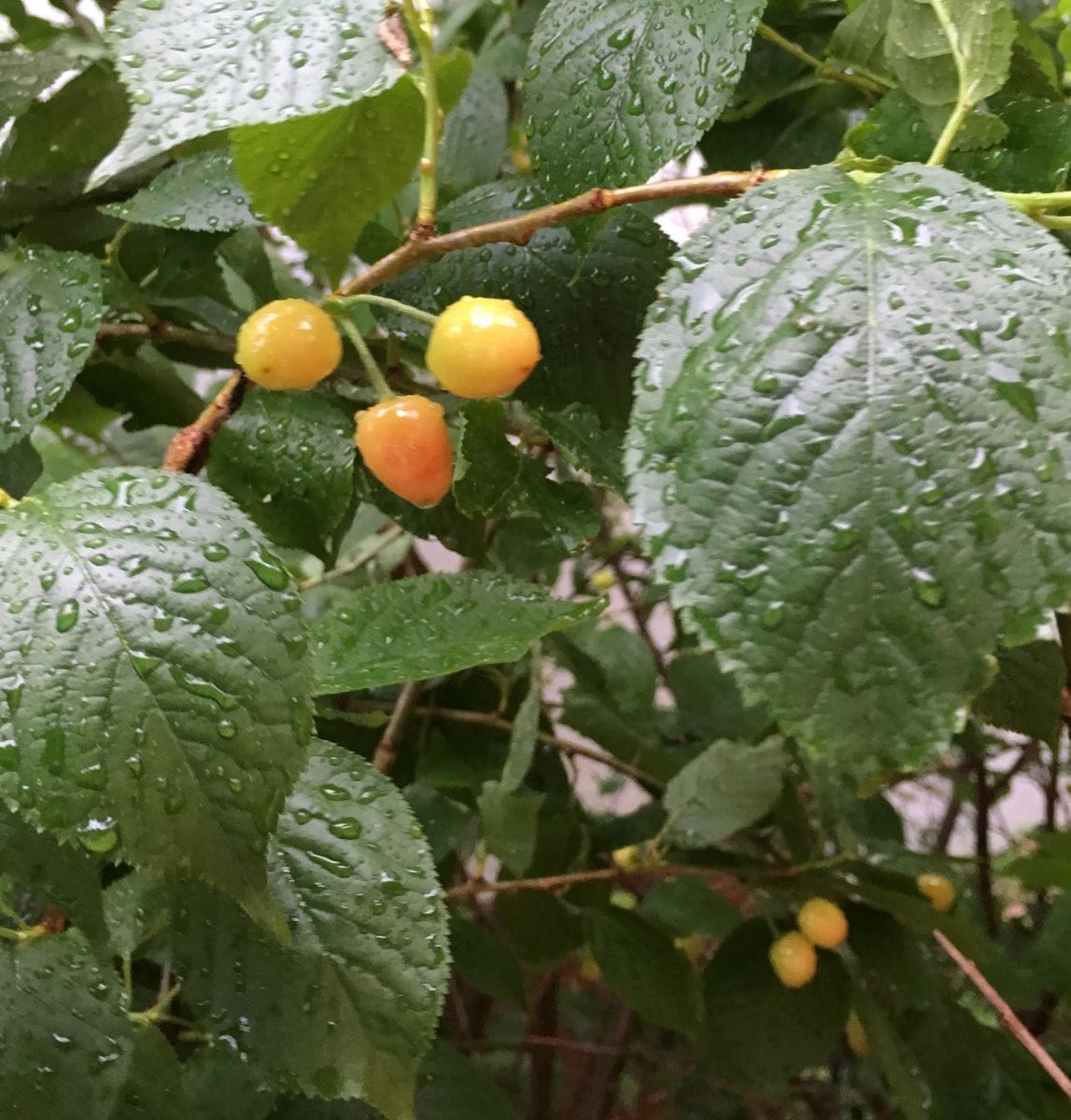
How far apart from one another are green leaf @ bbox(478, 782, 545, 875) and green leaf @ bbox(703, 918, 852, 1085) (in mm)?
209

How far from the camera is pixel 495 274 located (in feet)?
1.33

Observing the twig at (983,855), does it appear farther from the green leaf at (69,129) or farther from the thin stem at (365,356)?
the green leaf at (69,129)

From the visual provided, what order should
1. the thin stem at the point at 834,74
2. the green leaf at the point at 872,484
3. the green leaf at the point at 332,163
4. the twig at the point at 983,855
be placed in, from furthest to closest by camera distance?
the twig at the point at 983,855, the thin stem at the point at 834,74, the green leaf at the point at 332,163, the green leaf at the point at 872,484

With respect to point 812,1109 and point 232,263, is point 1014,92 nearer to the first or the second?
point 232,263

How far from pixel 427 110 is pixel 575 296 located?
11cm

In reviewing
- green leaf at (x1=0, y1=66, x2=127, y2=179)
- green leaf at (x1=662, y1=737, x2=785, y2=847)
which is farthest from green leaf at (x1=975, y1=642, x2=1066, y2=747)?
green leaf at (x1=0, y1=66, x2=127, y2=179)

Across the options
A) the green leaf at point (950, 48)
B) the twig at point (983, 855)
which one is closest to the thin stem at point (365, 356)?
the green leaf at point (950, 48)

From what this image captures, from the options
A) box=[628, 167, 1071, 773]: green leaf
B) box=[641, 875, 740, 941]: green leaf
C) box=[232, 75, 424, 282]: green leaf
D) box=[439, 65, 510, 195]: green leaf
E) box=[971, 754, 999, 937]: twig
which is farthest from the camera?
box=[971, 754, 999, 937]: twig

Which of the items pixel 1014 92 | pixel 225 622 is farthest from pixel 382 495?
pixel 1014 92

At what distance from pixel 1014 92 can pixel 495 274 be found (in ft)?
0.75

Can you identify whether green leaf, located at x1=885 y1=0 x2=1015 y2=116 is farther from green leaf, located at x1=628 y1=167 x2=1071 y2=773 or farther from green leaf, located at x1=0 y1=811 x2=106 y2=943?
green leaf, located at x1=0 y1=811 x2=106 y2=943

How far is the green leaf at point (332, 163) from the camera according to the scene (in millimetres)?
308

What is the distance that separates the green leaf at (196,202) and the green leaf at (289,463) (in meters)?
0.07

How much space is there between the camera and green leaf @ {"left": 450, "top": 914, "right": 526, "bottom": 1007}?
2.06ft
